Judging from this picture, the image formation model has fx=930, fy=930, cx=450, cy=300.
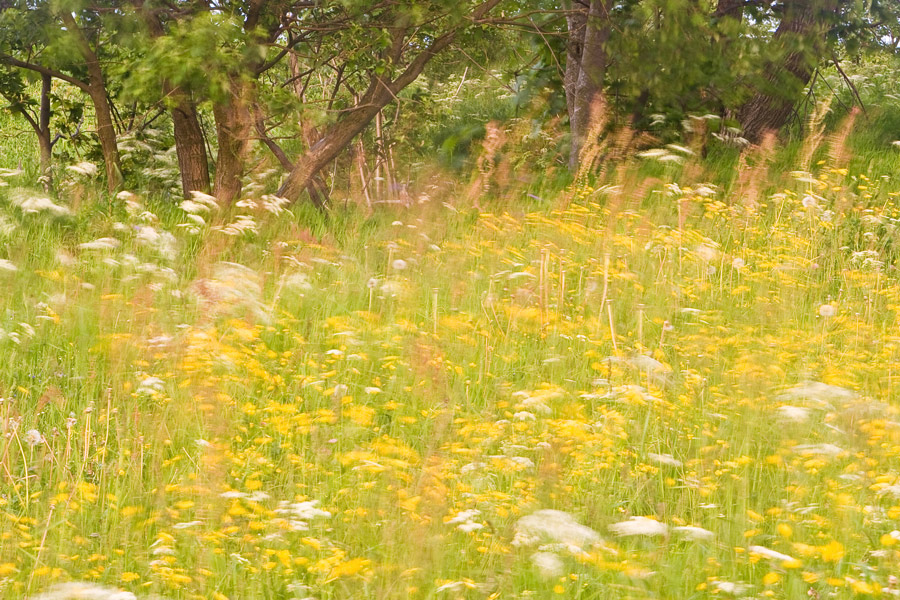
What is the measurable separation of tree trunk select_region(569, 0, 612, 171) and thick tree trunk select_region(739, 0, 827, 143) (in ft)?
4.19

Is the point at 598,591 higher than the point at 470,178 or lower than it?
lower

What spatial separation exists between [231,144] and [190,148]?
0.35 meters

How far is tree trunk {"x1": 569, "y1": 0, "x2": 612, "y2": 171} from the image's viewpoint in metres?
7.48

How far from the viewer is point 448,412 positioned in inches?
132

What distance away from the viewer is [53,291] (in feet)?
14.9

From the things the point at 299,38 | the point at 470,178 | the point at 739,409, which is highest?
the point at 299,38

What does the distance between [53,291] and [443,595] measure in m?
2.99

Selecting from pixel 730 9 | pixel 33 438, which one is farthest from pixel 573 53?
pixel 33 438

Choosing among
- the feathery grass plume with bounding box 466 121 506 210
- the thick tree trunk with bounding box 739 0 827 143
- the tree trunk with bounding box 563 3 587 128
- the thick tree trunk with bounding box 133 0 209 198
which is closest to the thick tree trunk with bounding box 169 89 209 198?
the thick tree trunk with bounding box 133 0 209 198

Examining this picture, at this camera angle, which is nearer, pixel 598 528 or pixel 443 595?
pixel 443 595

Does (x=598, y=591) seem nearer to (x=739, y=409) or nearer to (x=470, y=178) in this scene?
(x=739, y=409)

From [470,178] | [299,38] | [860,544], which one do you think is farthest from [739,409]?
[470,178]

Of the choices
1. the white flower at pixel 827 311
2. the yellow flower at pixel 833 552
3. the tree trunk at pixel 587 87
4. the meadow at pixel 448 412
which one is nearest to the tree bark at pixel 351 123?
the meadow at pixel 448 412

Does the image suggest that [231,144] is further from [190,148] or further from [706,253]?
[706,253]
